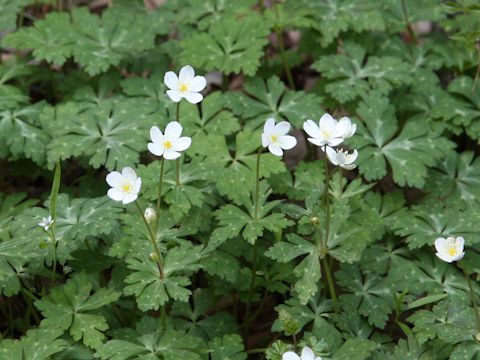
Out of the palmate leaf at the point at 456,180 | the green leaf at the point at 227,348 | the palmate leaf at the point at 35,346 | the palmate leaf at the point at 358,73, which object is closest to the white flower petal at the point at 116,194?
the palmate leaf at the point at 35,346

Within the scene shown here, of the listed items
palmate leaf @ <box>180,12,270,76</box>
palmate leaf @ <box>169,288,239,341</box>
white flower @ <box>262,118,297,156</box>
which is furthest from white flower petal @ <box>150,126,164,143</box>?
palmate leaf @ <box>180,12,270,76</box>

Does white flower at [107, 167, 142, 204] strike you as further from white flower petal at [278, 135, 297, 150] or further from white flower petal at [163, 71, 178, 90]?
white flower petal at [278, 135, 297, 150]

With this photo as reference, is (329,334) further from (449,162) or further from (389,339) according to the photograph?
(449,162)

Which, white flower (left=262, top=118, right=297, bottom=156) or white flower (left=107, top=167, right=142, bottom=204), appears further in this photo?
white flower (left=262, top=118, right=297, bottom=156)

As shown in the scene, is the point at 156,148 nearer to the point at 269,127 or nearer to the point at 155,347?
the point at 269,127

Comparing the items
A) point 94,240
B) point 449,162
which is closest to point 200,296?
point 94,240

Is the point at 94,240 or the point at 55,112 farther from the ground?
the point at 55,112

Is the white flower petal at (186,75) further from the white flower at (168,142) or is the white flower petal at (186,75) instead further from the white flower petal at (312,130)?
the white flower petal at (312,130)

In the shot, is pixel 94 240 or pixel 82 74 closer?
pixel 94 240
